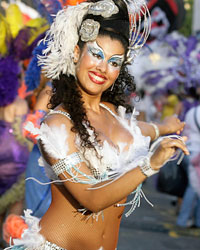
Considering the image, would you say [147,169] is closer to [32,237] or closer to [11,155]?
[32,237]

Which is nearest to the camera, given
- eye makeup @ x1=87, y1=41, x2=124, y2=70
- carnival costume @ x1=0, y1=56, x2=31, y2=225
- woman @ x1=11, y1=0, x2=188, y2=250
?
woman @ x1=11, y1=0, x2=188, y2=250

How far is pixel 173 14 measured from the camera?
12.6m

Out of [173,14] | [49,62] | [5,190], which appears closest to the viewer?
[49,62]

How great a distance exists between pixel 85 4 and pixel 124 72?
0.50 metres

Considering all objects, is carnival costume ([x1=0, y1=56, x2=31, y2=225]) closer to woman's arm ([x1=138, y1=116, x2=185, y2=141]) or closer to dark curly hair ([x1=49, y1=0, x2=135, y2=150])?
woman's arm ([x1=138, y1=116, x2=185, y2=141])

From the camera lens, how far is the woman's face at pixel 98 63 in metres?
2.58

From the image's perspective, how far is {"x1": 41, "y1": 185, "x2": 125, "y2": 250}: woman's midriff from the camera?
2475 millimetres

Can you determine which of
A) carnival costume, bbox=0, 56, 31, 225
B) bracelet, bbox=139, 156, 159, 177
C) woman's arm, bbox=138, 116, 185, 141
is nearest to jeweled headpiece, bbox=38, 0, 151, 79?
woman's arm, bbox=138, 116, 185, 141

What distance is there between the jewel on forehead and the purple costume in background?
115 inches

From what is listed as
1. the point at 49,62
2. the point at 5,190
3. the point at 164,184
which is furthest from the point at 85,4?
the point at 164,184

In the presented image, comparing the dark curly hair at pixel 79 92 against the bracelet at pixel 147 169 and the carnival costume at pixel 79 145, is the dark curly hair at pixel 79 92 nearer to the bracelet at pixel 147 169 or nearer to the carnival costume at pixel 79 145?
the carnival costume at pixel 79 145

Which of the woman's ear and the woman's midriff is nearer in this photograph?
the woman's midriff

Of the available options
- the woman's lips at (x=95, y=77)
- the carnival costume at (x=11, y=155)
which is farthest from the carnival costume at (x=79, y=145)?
the carnival costume at (x=11, y=155)

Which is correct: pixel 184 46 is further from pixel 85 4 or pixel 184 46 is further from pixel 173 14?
pixel 85 4
